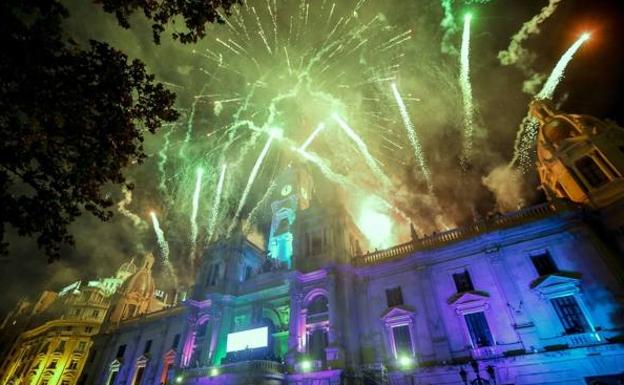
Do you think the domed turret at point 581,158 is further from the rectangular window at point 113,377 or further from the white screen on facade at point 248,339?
the rectangular window at point 113,377

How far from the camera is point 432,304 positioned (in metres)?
21.8

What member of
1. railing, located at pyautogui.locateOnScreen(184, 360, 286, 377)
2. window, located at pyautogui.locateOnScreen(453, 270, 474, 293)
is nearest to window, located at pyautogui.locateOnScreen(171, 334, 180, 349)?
railing, located at pyautogui.locateOnScreen(184, 360, 286, 377)

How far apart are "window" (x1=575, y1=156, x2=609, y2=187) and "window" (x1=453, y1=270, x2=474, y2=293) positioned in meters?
11.7

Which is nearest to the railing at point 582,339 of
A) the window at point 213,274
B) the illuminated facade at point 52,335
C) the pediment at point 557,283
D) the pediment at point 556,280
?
the pediment at point 557,283

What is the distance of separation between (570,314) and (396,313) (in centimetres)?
1027

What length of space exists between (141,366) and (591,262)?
42516 mm

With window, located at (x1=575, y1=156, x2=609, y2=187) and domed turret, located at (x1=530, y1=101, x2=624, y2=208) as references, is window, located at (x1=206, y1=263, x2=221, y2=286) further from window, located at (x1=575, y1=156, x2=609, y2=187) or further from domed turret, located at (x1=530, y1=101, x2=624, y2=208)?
window, located at (x1=575, y1=156, x2=609, y2=187)

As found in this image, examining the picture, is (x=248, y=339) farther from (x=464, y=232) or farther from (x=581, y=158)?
(x=581, y=158)

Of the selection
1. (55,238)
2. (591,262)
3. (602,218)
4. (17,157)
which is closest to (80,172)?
(17,157)

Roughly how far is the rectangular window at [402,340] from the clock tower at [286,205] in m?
17.5

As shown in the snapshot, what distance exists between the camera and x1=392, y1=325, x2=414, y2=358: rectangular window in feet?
69.6

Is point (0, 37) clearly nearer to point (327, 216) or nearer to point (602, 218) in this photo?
point (327, 216)

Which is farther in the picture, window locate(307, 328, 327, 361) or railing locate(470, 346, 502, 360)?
window locate(307, 328, 327, 361)

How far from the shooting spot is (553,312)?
715 inches
